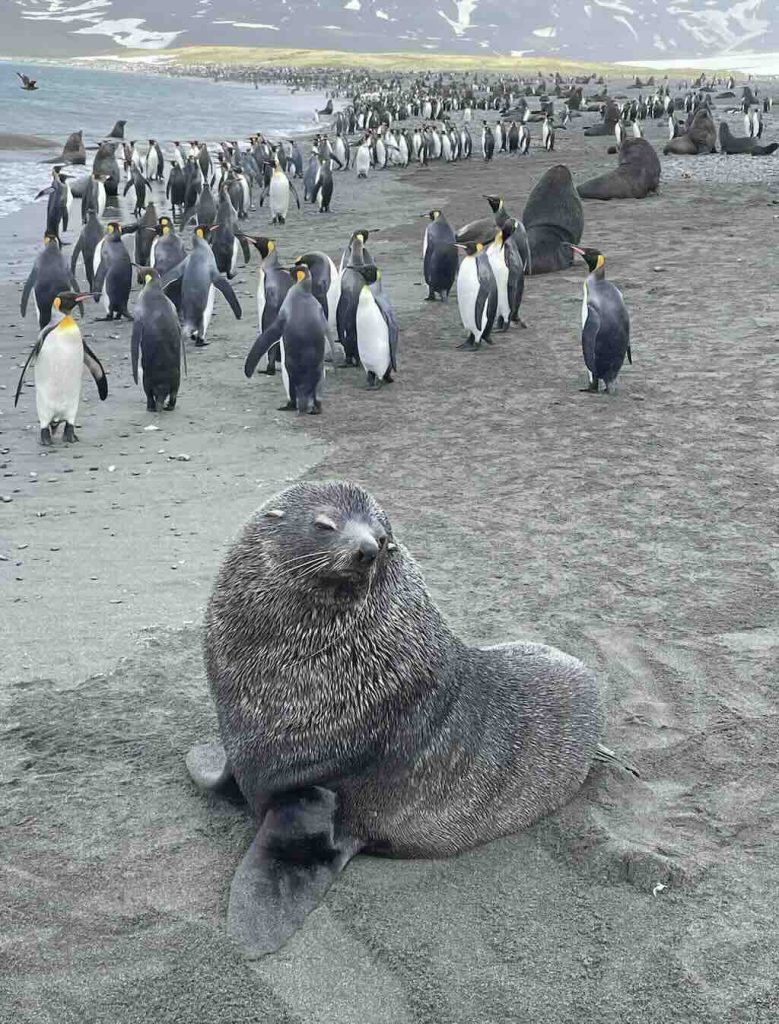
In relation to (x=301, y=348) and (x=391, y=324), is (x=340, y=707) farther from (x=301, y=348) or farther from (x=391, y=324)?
(x=391, y=324)

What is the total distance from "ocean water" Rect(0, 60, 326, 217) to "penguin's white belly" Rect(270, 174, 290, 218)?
4691 mm

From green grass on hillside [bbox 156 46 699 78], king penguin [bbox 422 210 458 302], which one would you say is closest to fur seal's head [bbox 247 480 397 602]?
king penguin [bbox 422 210 458 302]

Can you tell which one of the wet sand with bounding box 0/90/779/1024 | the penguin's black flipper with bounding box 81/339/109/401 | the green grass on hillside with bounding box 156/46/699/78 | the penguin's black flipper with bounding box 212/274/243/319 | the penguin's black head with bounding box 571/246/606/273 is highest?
the green grass on hillside with bounding box 156/46/699/78

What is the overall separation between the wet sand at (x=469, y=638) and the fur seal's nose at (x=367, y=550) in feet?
3.04

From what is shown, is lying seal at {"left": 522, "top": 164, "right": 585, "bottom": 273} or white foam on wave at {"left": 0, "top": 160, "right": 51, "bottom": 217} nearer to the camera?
lying seal at {"left": 522, "top": 164, "right": 585, "bottom": 273}

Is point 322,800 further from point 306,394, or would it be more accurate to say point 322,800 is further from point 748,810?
point 306,394

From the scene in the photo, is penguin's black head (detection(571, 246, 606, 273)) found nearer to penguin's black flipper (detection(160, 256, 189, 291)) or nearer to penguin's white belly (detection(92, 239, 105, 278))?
penguin's black flipper (detection(160, 256, 189, 291))

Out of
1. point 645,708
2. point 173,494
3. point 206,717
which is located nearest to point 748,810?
point 645,708

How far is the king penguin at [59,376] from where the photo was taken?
764cm

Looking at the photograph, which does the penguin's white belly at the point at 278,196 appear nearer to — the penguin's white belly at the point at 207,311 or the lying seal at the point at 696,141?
the penguin's white belly at the point at 207,311

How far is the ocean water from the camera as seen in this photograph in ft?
92.0

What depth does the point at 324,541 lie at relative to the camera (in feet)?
10.5

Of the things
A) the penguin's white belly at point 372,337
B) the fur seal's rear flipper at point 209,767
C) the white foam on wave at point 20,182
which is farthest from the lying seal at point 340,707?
the white foam on wave at point 20,182

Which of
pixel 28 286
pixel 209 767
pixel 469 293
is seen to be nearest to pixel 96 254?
pixel 28 286
